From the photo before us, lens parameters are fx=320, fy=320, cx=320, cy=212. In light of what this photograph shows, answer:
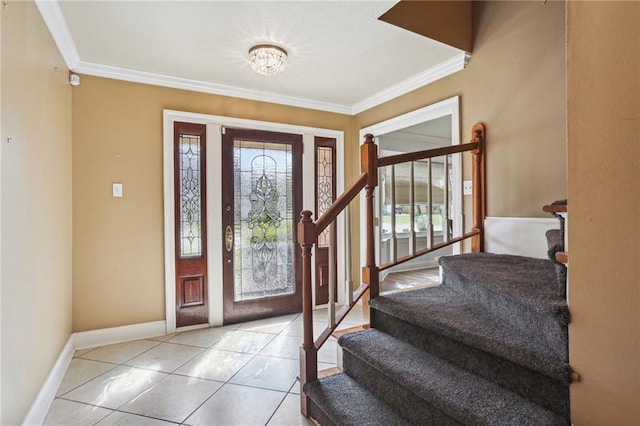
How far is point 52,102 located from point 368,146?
2.12 m

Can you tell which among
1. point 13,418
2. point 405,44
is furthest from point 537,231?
point 13,418

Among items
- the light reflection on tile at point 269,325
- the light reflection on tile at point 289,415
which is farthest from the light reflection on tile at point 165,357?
the light reflection on tile at point 289,415

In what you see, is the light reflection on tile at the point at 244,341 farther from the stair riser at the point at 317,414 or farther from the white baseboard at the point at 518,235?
the white baseboard at the point at 518,235

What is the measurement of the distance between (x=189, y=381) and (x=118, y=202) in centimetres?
167

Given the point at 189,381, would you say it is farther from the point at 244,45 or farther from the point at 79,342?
the point at 244,45

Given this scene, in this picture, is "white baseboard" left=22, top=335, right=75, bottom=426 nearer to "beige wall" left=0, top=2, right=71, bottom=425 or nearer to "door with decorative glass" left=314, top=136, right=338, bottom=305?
"beige wall" left=0, top=2, right=71, bottom=425

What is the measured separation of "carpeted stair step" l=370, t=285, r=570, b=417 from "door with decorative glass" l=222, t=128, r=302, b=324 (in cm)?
176

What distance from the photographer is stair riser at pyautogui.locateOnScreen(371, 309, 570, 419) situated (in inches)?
43.2

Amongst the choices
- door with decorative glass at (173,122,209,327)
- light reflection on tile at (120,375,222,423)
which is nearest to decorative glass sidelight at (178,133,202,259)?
door with decorative glass at (173,122,209,327)

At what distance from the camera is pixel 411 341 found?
170cm

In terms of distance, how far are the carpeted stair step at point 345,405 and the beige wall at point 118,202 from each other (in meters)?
1.97

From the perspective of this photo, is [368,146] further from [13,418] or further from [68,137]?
[68,137]

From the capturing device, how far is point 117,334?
2.83 m

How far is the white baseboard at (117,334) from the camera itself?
2713 mm
